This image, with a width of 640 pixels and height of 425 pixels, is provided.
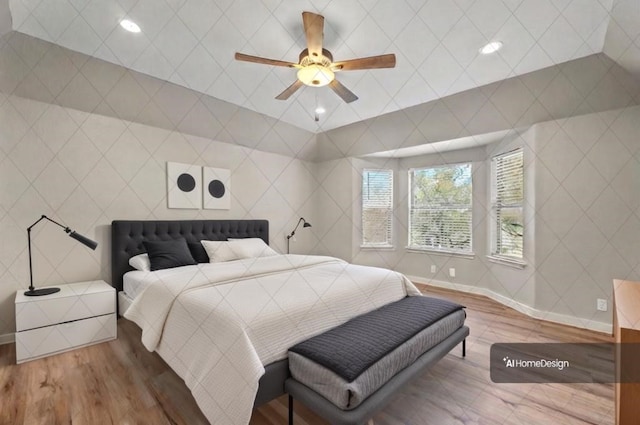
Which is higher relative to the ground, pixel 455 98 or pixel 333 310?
pixel 455 98

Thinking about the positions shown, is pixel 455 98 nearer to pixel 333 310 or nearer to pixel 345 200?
pixel 345 200

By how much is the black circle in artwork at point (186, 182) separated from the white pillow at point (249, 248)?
88cm

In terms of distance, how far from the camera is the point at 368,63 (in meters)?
2.15

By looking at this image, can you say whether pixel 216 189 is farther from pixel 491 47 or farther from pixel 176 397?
pixel 491 47

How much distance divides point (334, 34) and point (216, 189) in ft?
8.41

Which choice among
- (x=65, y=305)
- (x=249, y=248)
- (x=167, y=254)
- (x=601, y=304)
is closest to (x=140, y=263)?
(x=167, y=254)

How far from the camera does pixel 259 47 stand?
2500 mm

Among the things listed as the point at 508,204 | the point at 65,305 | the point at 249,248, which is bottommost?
the point at 65,305

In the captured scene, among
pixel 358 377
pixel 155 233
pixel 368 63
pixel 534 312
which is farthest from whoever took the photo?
pixel 155 233

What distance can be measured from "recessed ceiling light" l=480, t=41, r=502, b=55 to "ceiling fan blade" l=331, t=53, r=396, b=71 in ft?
3.31

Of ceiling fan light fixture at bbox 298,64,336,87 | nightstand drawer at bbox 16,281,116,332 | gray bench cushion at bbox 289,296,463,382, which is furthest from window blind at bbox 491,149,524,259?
nightstand drawer at bbox 16,281,116,332

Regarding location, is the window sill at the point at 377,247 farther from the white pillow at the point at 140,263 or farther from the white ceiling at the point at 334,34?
the white pillow at the point at 140,263

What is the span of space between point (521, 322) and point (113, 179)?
187 inches

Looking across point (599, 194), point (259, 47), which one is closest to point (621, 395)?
point (599, 194)
